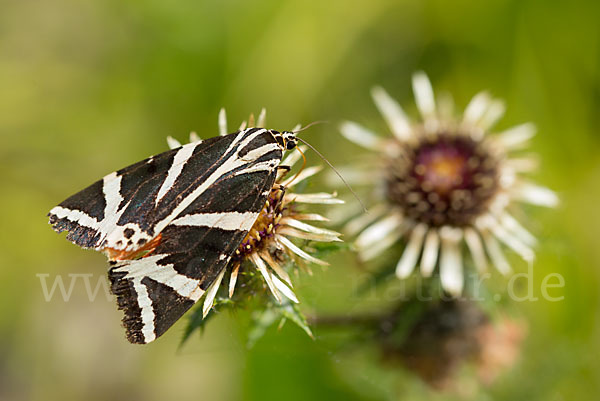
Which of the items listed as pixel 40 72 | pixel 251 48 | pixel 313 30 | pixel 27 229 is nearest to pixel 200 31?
pixel 251 48

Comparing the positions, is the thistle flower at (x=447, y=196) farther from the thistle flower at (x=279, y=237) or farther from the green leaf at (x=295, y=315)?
the green leaf at (x=295, y=315)

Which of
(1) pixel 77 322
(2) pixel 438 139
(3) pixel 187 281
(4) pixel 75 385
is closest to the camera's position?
(3) pixel 187 281

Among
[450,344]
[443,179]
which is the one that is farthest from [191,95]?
[450,344]

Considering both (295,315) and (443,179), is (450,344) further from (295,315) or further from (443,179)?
(295,315)

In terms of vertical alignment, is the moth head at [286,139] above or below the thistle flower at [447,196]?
above

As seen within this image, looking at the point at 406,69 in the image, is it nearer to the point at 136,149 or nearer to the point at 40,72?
the point at 136,149

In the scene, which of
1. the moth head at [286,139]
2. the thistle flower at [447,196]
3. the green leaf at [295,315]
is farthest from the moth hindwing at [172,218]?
the thistle flower at [447,196]

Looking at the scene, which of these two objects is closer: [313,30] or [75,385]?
[75,385]
